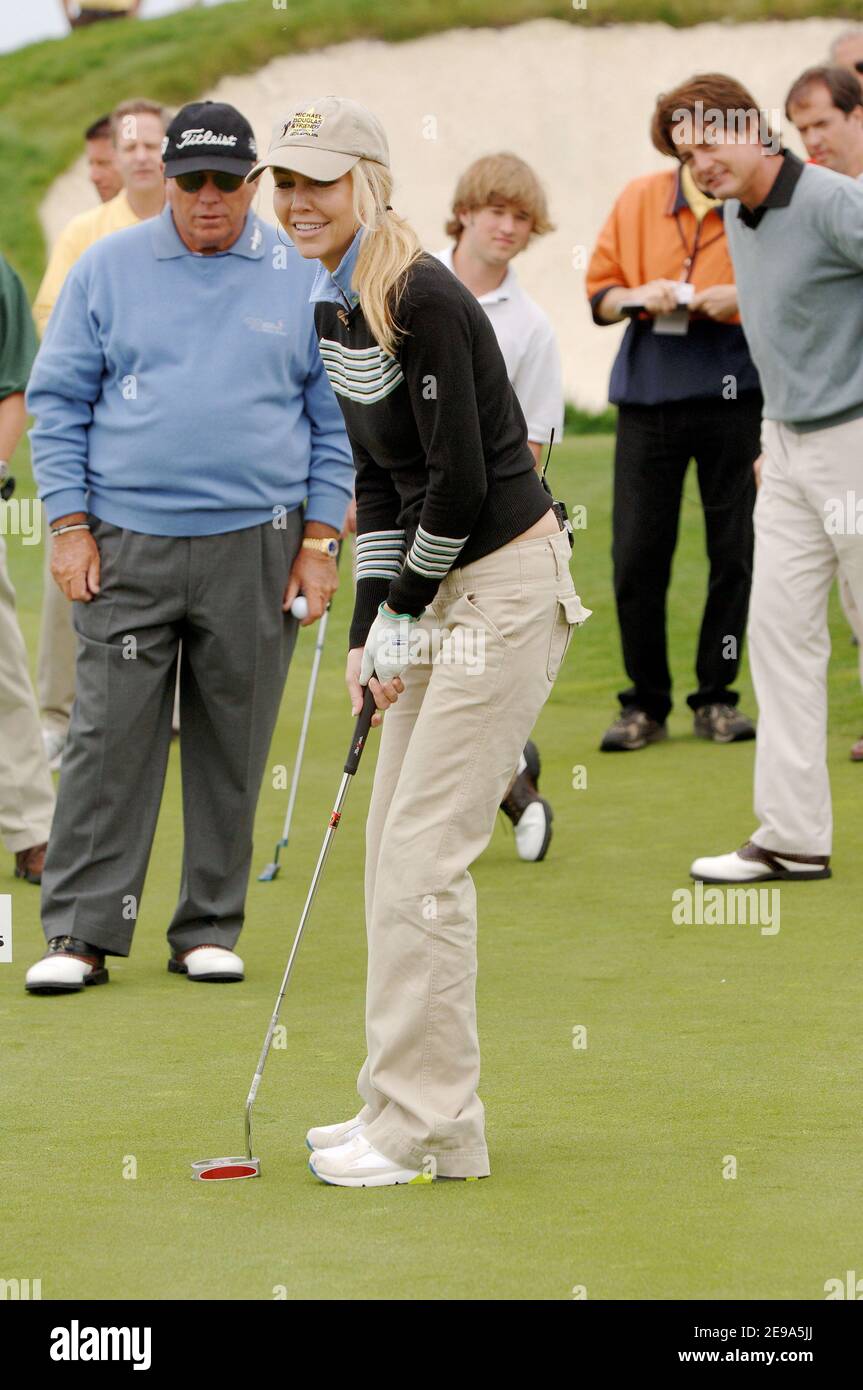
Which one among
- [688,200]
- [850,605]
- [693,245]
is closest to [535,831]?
[850,605]

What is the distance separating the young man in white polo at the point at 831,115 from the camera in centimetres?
659

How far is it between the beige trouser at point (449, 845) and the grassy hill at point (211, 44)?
18045mm

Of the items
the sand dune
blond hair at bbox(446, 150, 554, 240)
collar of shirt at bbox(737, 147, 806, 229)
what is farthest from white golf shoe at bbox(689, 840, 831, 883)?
the sand dune

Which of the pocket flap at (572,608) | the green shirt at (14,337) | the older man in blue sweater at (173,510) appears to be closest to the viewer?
the pocket flap at (572,608)

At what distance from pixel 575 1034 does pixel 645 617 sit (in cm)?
365

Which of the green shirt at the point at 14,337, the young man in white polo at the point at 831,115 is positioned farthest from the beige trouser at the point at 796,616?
the green shirt at the point at 14,337

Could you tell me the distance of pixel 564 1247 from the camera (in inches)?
125

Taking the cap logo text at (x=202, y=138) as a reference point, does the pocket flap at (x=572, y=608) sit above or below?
below

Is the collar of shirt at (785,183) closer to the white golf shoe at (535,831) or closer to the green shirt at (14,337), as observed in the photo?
the white golf shoe at (535,831)

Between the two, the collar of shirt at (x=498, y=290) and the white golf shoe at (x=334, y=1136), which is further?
the collar of shirt at (x=498, y=290)

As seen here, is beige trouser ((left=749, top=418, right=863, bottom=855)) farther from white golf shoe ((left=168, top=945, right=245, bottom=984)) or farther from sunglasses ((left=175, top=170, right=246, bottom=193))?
sunglasses ((left=175, top=170, right=246, bottom=193))

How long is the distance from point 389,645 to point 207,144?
1814 millimetres
